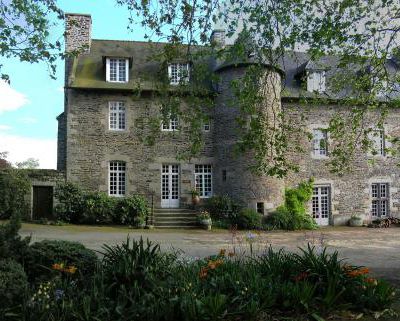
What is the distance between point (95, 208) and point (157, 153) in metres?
3.98

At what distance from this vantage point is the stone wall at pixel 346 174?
2206 cm

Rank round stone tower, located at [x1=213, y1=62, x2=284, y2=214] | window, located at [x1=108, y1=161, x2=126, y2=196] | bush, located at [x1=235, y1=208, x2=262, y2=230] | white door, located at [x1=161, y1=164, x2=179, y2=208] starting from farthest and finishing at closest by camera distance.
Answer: white door, located at [x1=161, y1=164, x2=179, y2=208] → window, located at [x1=108, y1=161, x2=126, y2=196] → round stone tower, located at [x1=213, y1=62, x2=284, y2=214] → bush, located at [x1=235, y1=208, x2=262, y2=230]

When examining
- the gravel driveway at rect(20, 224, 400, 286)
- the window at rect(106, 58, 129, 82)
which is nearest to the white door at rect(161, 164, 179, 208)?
the gravel driveway at rect(20, 224, 400, 286)

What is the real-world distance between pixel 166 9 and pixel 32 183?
15.7m

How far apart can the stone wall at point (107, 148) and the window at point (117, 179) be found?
33 cm

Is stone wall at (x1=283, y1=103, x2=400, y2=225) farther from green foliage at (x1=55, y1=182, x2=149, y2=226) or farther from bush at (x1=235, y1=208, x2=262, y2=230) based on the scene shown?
green foliage at (x1=55, y1=182, x2=149, y2=226)

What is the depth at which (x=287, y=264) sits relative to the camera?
6.18 metres

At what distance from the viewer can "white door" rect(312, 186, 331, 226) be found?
73.2 ft

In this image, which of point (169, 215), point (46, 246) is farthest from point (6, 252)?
point (169, 215)

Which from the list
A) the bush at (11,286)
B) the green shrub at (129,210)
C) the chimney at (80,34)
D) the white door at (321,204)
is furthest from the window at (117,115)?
the bush at (11,286)

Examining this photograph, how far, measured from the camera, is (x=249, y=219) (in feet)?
→ 62.9

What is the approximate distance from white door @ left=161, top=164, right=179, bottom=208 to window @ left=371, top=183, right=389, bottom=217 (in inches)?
410

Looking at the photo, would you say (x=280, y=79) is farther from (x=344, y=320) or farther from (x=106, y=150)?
(x=344, y=320)

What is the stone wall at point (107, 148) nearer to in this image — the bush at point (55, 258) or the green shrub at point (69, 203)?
the green shrub at point (69, 203)
